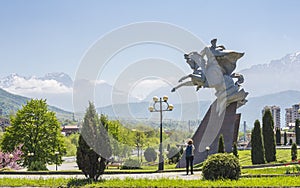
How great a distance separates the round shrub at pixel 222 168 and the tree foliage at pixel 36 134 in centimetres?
1889

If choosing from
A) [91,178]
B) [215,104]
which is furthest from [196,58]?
[91,178]

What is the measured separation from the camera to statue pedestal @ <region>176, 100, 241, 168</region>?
25.4 meters

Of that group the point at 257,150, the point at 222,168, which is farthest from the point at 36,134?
the point at 222,168

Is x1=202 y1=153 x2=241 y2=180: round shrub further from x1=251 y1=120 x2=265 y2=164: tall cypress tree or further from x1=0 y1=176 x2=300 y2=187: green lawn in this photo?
x1=251 y1=120 x2=265 y2=164: tall cypress tree

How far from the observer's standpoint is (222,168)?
12438 millimetres

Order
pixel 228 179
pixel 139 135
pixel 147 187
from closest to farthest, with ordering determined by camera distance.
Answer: pixel 147 187 < pixel 228 179 < pixel 139 135

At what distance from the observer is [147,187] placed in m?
11.1

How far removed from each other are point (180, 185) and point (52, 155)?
20.9 m

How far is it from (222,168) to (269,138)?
613 inches

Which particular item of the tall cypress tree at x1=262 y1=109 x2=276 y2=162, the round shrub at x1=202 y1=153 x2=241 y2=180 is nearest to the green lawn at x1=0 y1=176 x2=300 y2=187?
the round shrub at x1=202 y1=153 x2=241 y2=180

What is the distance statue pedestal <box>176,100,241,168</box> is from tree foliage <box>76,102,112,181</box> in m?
13.6

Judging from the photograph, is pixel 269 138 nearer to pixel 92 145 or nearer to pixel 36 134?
pixel 36 134

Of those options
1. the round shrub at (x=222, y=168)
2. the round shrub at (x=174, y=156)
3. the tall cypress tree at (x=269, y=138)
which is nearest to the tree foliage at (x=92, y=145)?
the round shrub at (x=222, y=168)

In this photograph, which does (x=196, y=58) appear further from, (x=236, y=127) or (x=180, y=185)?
(x=180, y=185)
